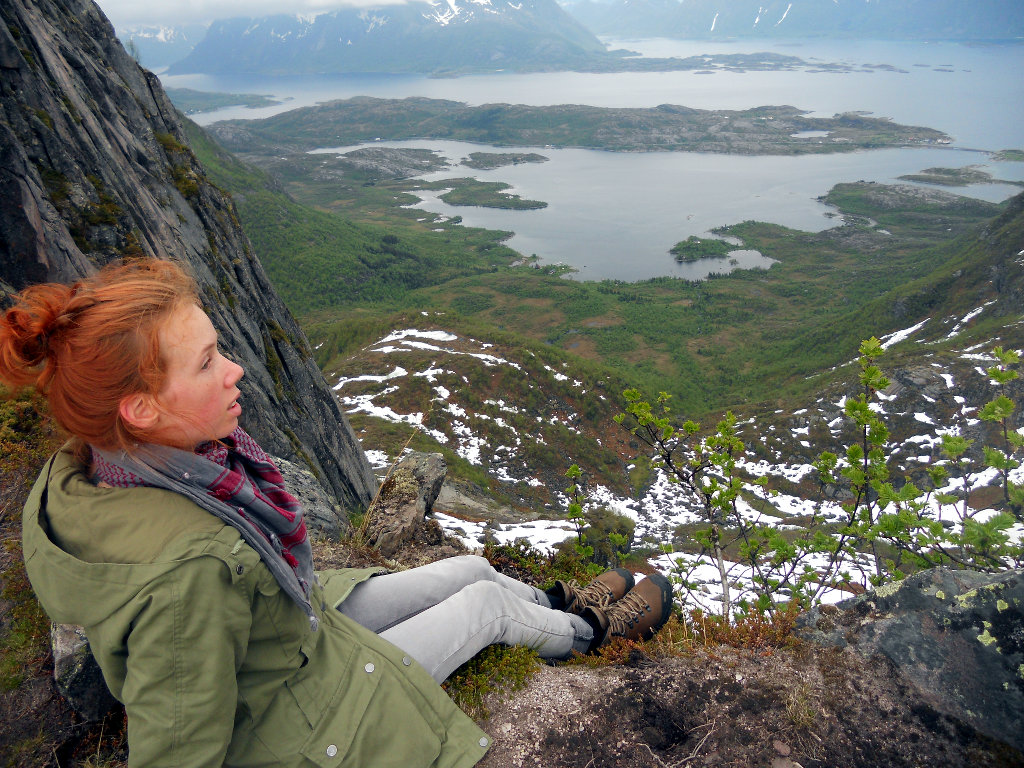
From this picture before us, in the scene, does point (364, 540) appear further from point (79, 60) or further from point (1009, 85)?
point (1009, 85)

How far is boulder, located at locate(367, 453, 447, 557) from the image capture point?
6113mm

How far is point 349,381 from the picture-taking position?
35.5 metres

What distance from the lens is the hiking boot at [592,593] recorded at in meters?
4.48

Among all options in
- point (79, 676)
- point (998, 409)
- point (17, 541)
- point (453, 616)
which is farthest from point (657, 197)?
point (79, 676)

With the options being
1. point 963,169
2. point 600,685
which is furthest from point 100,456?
point 963,169

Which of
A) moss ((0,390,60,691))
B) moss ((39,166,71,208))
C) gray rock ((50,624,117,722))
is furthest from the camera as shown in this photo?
moss ((39,166,71,208))

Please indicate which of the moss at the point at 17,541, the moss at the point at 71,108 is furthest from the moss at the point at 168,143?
the moss at the point at 17,541

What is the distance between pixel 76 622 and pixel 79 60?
14.8 m

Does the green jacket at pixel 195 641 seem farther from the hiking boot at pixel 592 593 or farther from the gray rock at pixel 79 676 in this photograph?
the hiking boot at pixel 592 593

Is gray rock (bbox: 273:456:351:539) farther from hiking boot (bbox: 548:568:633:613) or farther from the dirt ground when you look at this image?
the dirt ground

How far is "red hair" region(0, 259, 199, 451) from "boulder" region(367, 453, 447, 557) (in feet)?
13.0

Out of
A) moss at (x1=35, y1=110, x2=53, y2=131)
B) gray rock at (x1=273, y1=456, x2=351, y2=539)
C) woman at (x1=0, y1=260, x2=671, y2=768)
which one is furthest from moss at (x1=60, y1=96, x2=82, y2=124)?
woman at (x1=0, y1=260, x2=671, y2=768)

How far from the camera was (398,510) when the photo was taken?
21.8 ft

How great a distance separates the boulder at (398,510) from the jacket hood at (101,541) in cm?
383
